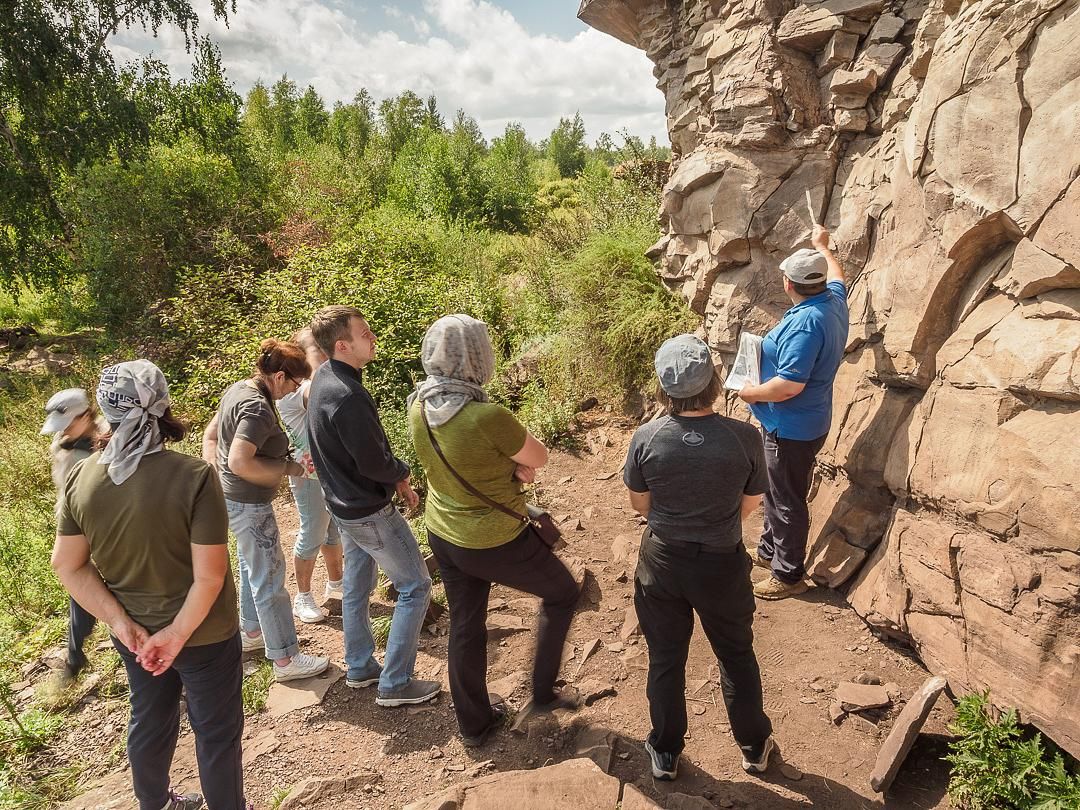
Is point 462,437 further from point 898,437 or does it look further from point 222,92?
point 222,92

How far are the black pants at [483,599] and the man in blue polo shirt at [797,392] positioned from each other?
1634 mm

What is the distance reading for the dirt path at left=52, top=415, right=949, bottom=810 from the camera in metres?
2.91

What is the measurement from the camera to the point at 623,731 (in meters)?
3.23

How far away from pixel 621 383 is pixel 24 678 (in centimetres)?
562

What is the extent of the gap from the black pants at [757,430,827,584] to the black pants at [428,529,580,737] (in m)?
1.61

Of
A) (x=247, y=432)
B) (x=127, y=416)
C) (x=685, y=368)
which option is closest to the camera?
(x=127, y=416)

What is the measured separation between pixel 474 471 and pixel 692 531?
3.02 ft

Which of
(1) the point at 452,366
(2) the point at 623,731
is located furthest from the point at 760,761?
(1) the point at 452,366

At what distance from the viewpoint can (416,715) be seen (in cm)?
342

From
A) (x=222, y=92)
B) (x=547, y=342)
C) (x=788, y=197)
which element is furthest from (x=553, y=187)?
(x=788, y=197)

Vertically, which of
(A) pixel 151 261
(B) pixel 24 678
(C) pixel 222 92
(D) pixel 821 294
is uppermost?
(C) pixel 222 92

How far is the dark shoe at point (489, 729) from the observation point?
3.16 m

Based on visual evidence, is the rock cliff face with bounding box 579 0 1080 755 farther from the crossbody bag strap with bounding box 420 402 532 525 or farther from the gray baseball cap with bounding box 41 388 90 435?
the gray baseball cap with bounding box 41 388 90 435

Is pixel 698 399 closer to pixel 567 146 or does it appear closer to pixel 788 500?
pixel 788 500
